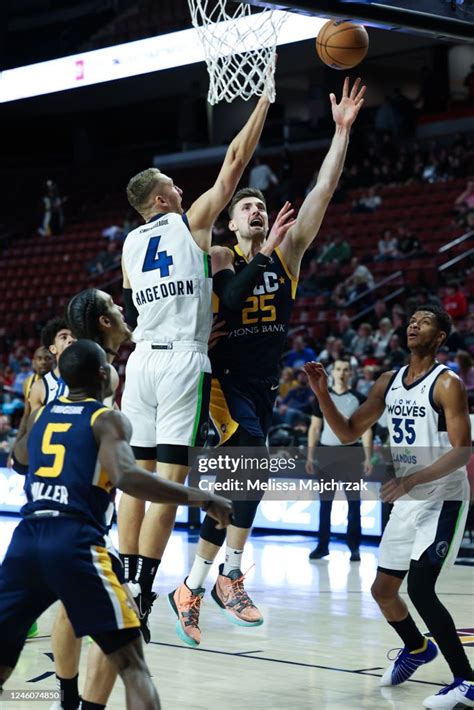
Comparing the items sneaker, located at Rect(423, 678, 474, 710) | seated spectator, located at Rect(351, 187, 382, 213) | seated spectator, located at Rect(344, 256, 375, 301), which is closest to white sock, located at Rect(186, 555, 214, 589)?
sneaker, located at Rect(423, 678, 474, 710)

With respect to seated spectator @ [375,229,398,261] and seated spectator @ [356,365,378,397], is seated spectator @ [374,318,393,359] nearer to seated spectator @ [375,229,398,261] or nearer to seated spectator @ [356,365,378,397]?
seated spectator @ [356,365,378,397]

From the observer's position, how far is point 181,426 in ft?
17.0

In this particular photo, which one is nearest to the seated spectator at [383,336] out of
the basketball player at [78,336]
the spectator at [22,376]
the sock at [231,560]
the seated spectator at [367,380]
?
the seated spectator at [367,380]

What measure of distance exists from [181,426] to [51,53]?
20.0 m

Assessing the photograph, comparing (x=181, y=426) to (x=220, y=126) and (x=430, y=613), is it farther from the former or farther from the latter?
(x=220, y=126)

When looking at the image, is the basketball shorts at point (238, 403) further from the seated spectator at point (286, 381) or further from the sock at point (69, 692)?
the seated spectator at point (286, 381)

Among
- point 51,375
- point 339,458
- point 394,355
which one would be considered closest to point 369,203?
point 394,355

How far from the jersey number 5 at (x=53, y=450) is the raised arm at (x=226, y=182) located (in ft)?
5.69

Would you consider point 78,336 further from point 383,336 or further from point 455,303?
point 455,303

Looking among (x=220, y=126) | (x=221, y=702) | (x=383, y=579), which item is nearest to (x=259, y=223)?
(x=383, y=579)

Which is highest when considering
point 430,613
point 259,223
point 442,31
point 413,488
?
point 442,31

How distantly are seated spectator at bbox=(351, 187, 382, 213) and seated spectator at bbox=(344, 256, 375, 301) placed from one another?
271 centimetres

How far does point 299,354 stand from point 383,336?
1398mm

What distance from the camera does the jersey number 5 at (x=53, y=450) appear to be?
12.3 feet
